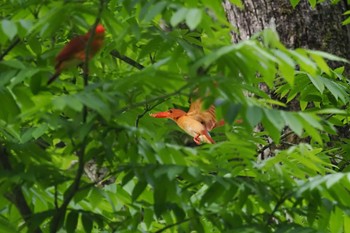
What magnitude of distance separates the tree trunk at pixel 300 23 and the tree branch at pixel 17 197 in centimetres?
183

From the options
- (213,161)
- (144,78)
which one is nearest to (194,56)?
(144,78)

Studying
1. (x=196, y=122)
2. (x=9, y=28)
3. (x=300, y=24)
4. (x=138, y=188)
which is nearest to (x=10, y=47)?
(x=9, y=28)

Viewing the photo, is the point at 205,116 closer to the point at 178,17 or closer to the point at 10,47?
the point at 10,47

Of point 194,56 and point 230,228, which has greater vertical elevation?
point 194,56

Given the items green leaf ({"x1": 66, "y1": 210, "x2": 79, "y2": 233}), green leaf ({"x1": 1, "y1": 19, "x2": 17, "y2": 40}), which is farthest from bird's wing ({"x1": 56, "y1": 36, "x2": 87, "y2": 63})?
green leaf ({"x1": 66, "y1": 210, "x2": 79, "y2": 233})

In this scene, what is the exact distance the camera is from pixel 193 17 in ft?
4.77

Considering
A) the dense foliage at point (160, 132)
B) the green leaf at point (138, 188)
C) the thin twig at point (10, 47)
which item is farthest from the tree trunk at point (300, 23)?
the green leaf at point (138, 188)

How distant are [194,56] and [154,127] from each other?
0.75 metres

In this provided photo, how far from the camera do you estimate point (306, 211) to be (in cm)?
172

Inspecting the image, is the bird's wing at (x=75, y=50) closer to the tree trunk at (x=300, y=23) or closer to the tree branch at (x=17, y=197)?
the tree branch at (x=17, y=197)

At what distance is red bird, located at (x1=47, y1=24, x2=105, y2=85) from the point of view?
5.19 ft

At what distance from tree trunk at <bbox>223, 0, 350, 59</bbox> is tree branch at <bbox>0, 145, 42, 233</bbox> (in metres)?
1.83

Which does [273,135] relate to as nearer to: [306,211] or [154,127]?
[306,211]

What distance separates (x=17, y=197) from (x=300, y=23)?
200 cm
